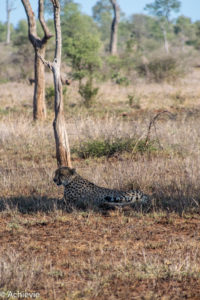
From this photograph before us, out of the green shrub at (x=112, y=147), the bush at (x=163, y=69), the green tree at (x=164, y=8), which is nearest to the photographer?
the green shrub at (x=112, y=147)

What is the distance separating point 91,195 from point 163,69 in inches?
686

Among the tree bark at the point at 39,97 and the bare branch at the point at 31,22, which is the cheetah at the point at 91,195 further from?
the tree bark at the point at 39,97

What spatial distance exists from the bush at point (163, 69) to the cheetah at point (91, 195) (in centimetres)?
1648

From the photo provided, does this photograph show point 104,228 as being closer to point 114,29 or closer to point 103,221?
point 103,221

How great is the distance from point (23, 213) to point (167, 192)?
1711mm

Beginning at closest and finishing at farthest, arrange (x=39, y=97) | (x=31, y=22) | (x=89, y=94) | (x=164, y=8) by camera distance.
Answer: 1. (x=31, y=22)
2. (x=39, y=97)
3. (x=89, y=94)
4. (x=164, y=8)

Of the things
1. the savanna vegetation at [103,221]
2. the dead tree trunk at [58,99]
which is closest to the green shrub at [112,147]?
the savanna vegetation at [103,221]

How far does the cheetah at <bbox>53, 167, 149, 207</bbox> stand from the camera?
5.10 metres

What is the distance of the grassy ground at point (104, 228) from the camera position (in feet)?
11.0

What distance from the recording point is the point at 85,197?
204 inches

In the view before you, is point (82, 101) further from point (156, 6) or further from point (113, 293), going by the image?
point (156, 6)

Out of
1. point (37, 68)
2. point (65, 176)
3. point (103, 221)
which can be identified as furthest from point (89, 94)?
point (103, 221)

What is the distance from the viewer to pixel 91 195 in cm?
516

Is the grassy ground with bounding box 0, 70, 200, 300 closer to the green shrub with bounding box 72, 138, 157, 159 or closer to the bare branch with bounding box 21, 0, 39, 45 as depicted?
the green shrub with bounding box 72, 138, 157, 159
